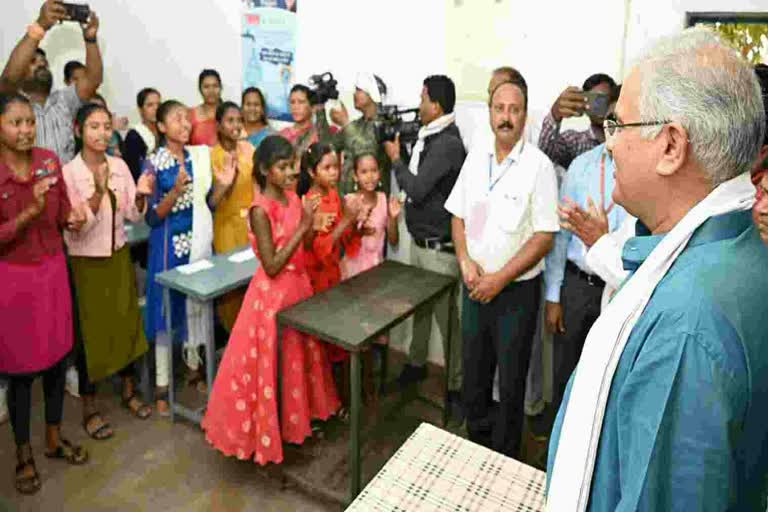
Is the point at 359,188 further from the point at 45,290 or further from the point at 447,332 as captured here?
the point at 45,290

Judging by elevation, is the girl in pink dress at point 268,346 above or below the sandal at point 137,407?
above

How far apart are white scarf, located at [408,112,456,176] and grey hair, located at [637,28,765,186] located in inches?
89.0

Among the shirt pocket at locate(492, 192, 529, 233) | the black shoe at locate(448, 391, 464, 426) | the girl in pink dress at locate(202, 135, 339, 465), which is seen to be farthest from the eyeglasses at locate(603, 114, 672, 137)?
the black shoe at locate(448, 391, 464, 426)

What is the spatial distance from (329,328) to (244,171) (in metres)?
1.51

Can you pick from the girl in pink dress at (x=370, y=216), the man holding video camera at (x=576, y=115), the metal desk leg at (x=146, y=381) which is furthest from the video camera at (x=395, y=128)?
the metal desk leg at (x=146, y=381)

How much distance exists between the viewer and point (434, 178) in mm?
3123

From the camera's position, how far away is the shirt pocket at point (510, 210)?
2.65 m

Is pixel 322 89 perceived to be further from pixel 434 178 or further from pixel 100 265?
pixel 100 265

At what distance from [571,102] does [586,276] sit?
736 mm

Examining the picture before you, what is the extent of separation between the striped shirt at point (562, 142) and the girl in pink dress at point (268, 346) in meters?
1.17

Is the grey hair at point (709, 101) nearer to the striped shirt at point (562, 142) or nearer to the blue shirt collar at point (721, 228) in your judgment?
the blue shirt collar at point (721, 228)

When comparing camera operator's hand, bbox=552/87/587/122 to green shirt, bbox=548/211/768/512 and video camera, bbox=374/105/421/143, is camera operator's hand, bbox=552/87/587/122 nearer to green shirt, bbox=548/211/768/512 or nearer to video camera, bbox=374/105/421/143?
video camera, bbox=374/105/421/143

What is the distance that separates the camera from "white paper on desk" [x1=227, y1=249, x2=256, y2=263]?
130 inches

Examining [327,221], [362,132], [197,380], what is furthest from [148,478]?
[362,132]
